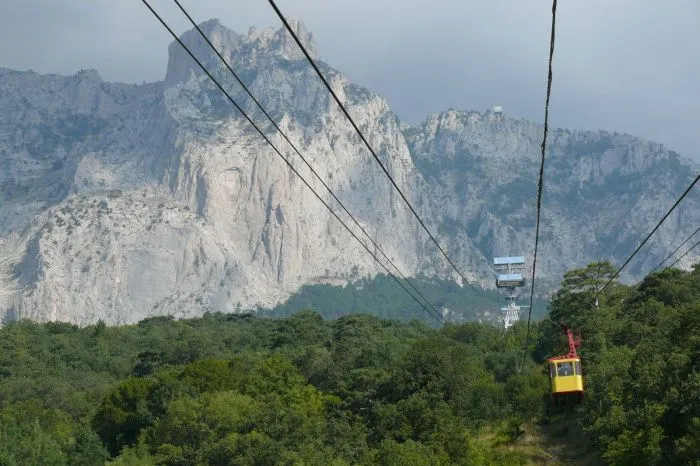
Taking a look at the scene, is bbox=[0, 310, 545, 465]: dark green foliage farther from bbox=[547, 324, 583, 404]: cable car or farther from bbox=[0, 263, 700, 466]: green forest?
bbox=[547, 324, 583, 404]: cable car

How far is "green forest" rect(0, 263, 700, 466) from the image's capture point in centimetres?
6825

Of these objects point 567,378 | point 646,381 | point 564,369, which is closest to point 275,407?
point 646,381

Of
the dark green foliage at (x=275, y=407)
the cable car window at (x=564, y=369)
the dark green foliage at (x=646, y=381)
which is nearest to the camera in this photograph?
the cable car window at (x=564, y=369)

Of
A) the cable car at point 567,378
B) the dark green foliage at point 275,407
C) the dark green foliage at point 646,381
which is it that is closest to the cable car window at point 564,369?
the cable car at point 567,378

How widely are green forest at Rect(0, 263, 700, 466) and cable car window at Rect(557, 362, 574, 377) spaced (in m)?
7.63

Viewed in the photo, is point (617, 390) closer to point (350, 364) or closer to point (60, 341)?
point (350, 364)

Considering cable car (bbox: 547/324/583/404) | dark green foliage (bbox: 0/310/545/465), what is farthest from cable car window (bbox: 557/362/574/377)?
dark green foliage (bbox: 0/310/545/465)

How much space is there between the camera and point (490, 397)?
100 m

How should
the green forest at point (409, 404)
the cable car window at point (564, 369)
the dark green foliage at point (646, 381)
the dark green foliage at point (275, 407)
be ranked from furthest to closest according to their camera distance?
the dark green foliage at point (275, 407) < the green forest at point (409, 404) < the dark green foliage at point (646, 381) < the cable car window at point (564, 369)

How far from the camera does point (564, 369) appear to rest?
5322 centimetres

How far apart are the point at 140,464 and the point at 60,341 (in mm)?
92241

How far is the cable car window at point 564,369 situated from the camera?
2088 inches

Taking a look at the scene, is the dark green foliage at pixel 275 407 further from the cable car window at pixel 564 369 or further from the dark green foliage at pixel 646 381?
the cable car window at pixel 564 369

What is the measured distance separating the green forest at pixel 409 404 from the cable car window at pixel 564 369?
7.63 meters
